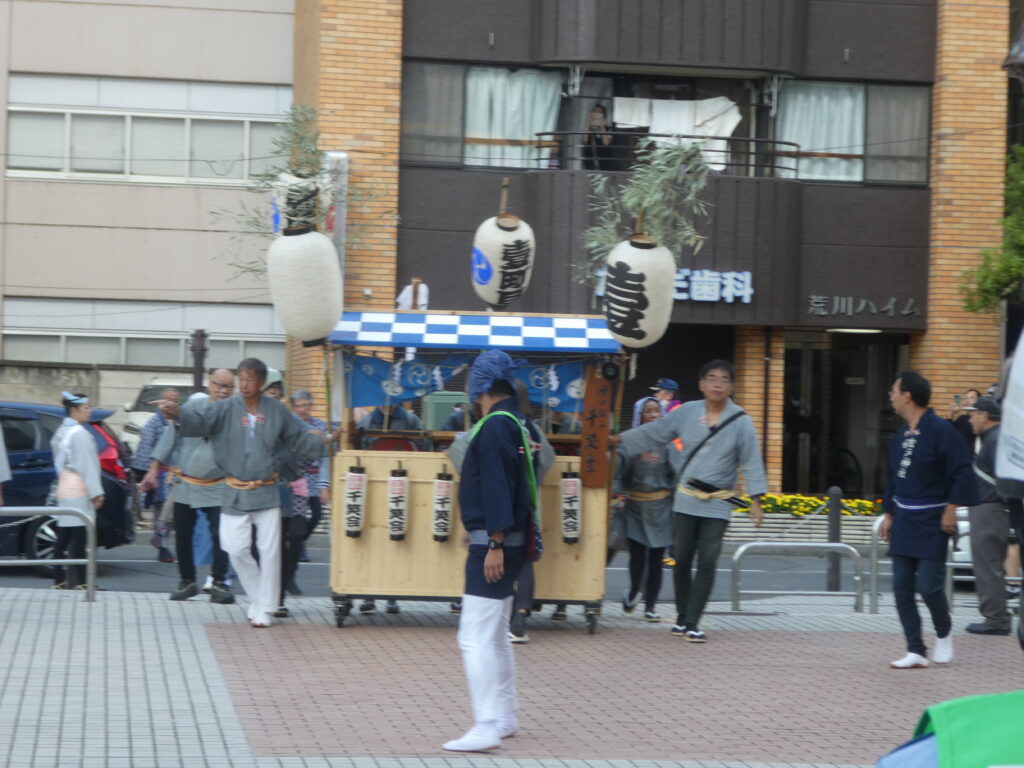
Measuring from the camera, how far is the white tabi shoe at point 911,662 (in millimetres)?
9859

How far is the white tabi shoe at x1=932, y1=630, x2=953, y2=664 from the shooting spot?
10.1m

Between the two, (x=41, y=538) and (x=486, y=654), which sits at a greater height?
(x=486, y=654)

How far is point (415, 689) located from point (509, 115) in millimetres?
15033

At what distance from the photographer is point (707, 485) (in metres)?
10.8

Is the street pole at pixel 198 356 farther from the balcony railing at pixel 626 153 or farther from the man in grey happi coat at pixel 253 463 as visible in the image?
the man in grey happi coat at pixel 253 463

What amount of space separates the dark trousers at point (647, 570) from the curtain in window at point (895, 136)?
1279 cm

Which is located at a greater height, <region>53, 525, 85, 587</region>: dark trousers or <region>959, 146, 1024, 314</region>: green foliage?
<region>959, 146, 1024, 314</region>: green foliage

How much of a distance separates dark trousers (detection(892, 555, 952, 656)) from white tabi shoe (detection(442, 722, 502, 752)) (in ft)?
11.9

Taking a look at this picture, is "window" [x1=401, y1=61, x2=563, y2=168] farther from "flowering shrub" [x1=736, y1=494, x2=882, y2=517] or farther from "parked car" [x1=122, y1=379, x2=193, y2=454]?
"flowering shrub" [x1=736, y1=494, x2=882, y2=517]

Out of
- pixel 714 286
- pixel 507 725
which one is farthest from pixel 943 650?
pixel 714 286

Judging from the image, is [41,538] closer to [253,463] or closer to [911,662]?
[253,463]

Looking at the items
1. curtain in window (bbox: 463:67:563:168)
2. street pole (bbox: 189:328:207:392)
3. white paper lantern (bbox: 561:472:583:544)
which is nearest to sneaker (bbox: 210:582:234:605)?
white paper lantern (bbox: 561:472:583:544)

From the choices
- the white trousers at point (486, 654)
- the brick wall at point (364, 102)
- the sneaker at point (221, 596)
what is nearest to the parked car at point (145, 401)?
the brick wall at point (364, 102)

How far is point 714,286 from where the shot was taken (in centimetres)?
2183
